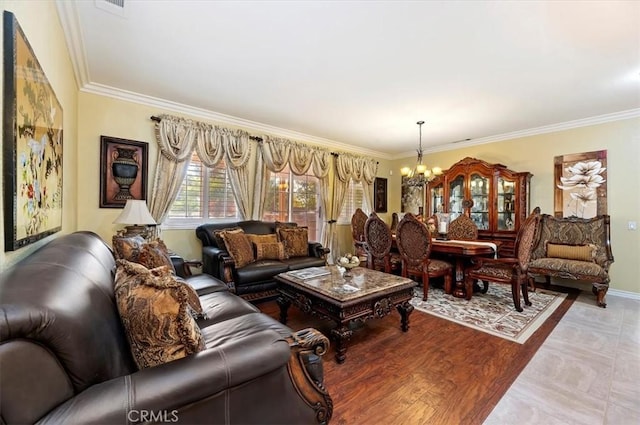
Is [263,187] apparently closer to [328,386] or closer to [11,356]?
[328,386]

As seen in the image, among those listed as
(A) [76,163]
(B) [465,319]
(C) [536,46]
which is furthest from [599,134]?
(A) [76,163]

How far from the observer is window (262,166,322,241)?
484 centimetres

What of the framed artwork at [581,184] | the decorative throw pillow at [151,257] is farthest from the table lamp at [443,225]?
the decorative throw pillow at [151,257]

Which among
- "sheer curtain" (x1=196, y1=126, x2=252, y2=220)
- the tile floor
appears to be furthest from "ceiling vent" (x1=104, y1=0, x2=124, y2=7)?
the tile floor

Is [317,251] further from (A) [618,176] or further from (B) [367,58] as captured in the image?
(A) [618,176]

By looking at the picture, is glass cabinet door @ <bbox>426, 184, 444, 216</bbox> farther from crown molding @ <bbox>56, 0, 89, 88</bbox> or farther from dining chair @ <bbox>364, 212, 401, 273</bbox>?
crown molding @ <bbox>56, 0, 89, 88</bbox>

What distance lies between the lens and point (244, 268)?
132 inches

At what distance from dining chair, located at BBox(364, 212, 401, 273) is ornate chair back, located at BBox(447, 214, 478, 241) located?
1.21m

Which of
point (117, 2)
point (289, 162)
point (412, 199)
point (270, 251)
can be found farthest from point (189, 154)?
point (412, 199)

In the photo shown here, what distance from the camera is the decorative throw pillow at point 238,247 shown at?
11.2 feet

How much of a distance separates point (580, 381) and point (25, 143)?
355 centimetres

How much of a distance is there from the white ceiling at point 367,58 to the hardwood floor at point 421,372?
2.60 metres

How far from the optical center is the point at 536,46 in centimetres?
234

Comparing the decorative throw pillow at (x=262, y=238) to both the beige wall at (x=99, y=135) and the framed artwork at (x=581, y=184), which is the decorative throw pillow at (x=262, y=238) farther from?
the framed artwork at (x=581, y=184)
